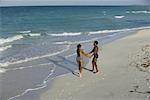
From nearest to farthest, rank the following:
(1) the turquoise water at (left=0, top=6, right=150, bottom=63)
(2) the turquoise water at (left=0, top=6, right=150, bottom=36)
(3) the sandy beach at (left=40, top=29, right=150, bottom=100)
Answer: (3) the sandy beach at (left=40, top=29, right=150, bottom=100), (1) the turquoise water at (left=0, top=6, right=150, bottom=63), (2) the turquoise water at (left=0, top=6, right=150, bottom=36)

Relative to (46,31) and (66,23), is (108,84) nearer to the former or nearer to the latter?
(46,31)

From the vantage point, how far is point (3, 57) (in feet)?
76.5

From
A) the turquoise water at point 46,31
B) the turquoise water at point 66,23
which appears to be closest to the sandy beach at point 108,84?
the turquoise water at point 46,31

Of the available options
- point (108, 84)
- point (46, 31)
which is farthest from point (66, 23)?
point (108, 84)

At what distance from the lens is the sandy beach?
13922mm

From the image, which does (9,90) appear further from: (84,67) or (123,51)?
(123,51)

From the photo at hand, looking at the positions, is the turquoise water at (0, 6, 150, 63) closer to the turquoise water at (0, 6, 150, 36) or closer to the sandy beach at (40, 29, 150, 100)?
the turquoise water at (0, 6, 150, 36)

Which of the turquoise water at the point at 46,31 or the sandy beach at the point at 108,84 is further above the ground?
the sandy beach at the point at 108,84

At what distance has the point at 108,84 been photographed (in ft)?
50.7

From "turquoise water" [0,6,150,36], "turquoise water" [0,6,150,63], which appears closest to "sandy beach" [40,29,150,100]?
"turquoise water" [0,6,150,63]

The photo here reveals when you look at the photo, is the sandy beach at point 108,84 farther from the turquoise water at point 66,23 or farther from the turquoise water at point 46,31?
the turquoise water at point 66,23

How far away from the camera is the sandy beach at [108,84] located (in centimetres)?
1392

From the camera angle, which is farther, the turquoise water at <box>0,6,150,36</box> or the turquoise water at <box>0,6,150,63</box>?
the turquoise water at <box>0,6,150,36</box>

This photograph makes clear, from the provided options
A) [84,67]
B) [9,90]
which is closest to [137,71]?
[84,67]
